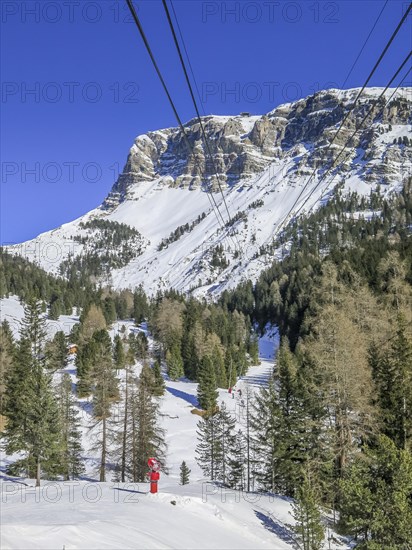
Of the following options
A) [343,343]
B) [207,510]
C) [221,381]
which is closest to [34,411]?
[207,510]

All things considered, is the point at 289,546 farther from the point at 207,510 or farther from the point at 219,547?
the point at 219,547

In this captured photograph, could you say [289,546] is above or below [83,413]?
above

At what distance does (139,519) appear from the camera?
11797 mm

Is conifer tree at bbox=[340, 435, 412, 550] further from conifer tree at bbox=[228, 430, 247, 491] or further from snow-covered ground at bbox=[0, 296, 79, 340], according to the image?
snow-covered ground at bbox=[0, 296, 79, 340]

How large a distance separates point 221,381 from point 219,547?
207 feet

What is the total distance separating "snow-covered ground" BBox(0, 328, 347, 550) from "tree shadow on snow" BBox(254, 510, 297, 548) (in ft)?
0.16

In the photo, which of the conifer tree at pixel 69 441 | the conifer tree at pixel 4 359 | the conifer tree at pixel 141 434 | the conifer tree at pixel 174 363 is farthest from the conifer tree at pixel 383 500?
the conifer tree at pixel 174 363

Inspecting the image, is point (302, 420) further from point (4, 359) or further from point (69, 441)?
point (4, 359)

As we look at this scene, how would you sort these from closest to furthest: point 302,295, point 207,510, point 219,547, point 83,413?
point 219,547
point 207,510
point 83,413
point 302,295

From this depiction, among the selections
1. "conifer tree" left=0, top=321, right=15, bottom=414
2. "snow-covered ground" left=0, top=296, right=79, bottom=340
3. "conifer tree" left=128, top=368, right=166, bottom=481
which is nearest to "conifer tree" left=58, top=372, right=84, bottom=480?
"conifer tree" left=128, top=368, right=166, bottom=481

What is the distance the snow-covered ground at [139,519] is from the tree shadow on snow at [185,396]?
4185cm

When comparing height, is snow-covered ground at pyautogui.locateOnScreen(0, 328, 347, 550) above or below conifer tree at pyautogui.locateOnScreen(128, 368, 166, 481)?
above

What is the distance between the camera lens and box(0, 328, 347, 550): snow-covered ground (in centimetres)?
909

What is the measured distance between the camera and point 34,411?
23109mm
